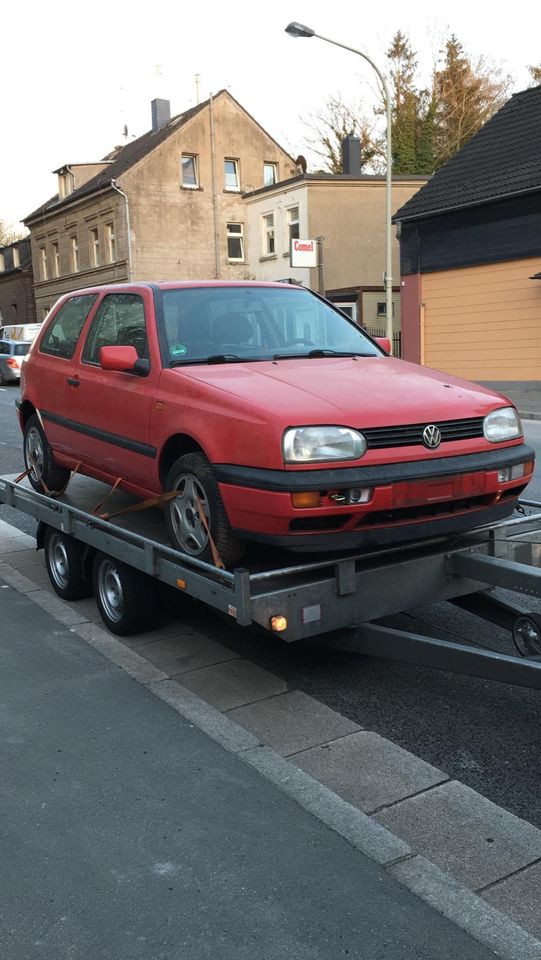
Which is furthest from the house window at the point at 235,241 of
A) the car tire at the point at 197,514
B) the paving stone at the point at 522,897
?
the paving stone at the point at 522,897

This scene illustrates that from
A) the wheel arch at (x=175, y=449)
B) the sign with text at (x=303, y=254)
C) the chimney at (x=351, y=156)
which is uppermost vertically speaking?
the chimney at (x=351, y=156)

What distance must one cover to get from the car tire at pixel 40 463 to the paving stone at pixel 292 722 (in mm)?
2987

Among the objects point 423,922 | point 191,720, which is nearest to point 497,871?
point 423,922

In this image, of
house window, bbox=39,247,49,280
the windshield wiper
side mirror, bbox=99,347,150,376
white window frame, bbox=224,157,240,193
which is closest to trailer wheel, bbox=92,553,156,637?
side mirror, bbox=99,347,150,376

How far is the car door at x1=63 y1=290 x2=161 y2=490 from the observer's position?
5.10m

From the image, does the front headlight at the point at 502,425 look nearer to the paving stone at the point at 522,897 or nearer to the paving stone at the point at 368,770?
the paving stone at the point at 368,770

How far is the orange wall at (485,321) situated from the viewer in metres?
21.7

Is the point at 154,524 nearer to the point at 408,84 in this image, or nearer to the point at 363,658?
the point at 363,658

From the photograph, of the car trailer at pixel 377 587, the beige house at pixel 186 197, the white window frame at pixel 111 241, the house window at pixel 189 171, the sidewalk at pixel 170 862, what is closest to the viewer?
the sidewalk at pixel 170 862

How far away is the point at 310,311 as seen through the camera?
5.78 m

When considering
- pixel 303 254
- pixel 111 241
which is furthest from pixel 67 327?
pixel 111 241

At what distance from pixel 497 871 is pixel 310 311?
3683mm

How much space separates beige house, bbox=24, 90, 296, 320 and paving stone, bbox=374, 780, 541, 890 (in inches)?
1509

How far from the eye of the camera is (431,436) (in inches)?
164
